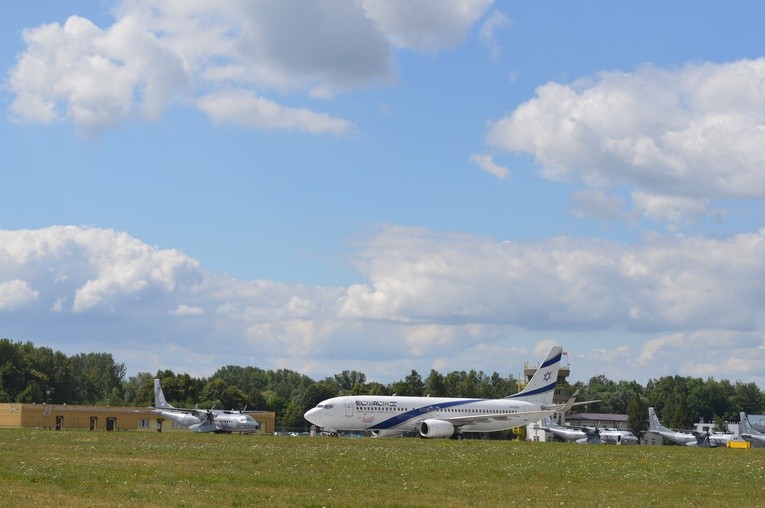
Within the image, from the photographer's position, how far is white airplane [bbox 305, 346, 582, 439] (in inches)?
2704

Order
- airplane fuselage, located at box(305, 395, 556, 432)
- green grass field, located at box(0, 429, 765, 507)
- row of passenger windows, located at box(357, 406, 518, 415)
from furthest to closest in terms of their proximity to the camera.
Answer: row of passenger windows, located at box(357, 406, 518, 415) < airplane fuselage, located at box(305, 395, 556, 432) < green grass field, located at box(0, 429, 765, 507)

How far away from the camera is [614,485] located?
101 ft

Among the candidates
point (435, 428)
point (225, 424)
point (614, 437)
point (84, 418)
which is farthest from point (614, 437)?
point (84, 418)

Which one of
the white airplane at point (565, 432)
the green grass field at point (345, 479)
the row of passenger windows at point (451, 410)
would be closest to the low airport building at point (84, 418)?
the white airplane at point (565, 432)

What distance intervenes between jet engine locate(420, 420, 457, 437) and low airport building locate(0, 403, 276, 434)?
37.8m

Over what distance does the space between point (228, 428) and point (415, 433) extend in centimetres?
1659

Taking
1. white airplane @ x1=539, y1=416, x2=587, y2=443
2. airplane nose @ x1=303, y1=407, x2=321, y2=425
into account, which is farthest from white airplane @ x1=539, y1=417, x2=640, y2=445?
airplane nose @ x1=303, y1=407, x2=321, y2=425

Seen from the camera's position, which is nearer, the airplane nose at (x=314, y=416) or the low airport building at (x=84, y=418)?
the airplane nose at (x=314, y=416)

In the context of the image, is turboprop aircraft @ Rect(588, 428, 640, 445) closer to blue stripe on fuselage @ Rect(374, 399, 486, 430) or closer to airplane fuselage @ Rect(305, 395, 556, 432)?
airplane fuselage @ Rect(305, 395, 556, 432)

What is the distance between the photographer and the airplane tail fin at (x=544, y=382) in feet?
262

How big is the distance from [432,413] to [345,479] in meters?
43.0

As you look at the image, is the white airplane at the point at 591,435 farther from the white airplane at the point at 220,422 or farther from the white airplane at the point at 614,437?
the white airplane at the point at 220,422

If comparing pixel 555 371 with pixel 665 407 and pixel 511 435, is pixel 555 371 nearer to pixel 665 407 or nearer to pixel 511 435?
pixel 511 435

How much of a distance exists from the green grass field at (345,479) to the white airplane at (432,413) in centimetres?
2570
